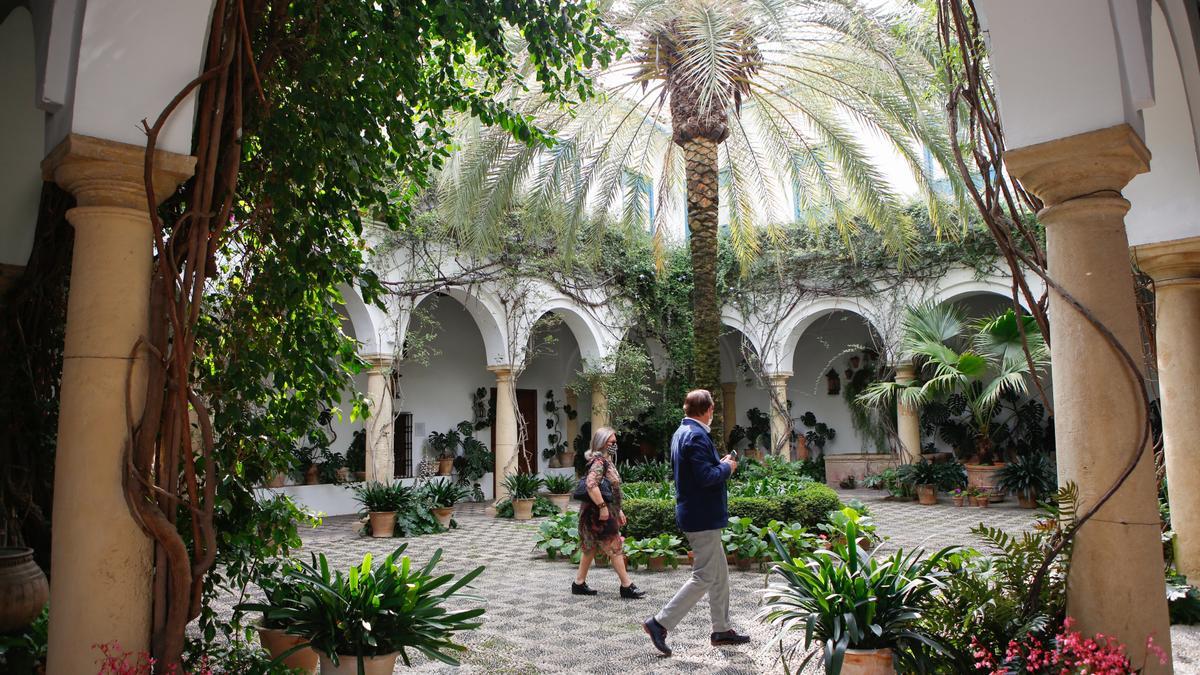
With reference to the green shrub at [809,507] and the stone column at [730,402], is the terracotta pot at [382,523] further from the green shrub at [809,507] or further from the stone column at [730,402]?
the stone column at [730,402]

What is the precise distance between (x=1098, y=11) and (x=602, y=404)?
1232cm

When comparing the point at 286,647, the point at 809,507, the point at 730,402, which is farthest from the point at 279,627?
the point at 730,402

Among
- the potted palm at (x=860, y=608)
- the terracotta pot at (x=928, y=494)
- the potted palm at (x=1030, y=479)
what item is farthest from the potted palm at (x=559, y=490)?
the potted palm at (x=860, y=608)

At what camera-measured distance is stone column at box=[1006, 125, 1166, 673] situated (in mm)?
2910

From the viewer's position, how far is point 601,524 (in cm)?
642

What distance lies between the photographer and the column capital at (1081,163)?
3.03m

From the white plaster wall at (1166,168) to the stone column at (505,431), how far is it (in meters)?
10.3

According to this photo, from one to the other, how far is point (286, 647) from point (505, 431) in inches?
405

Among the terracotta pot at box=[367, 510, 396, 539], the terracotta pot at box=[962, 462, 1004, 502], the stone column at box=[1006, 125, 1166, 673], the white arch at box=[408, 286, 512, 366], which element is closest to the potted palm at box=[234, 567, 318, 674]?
the stone column at box=[1006, 125, 1166, 673]

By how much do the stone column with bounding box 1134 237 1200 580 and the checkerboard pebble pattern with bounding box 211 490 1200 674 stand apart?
0.81m

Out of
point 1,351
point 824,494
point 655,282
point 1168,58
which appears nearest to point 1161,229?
point 1168,58

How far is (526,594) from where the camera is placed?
6793mm

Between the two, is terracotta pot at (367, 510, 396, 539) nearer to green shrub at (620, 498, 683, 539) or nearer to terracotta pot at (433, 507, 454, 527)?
terracotta pot at (433, 507, 454, 527)

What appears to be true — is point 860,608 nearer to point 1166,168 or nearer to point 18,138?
point 1166,168
